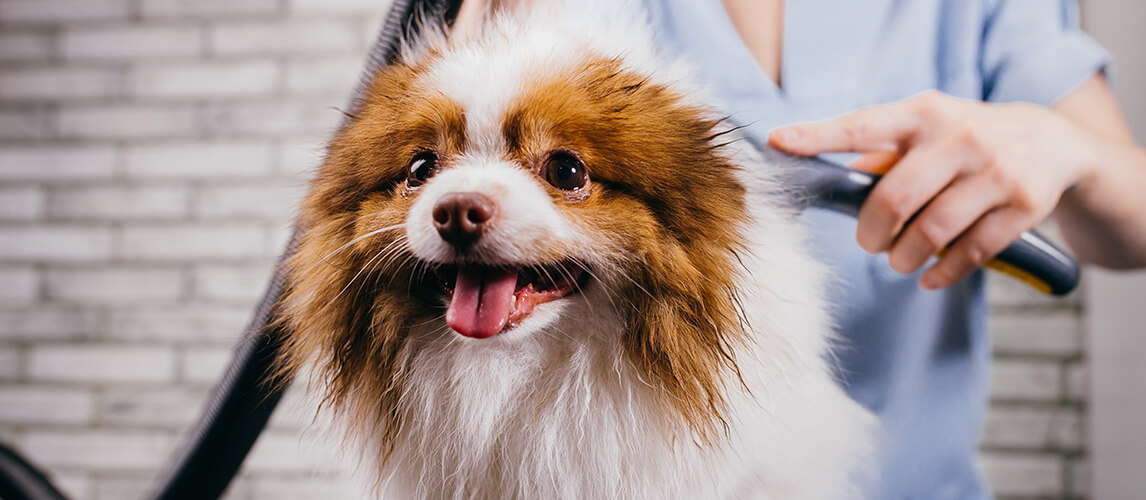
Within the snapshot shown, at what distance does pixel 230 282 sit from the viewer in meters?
1.26

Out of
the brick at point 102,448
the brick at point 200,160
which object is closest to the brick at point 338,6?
the brick at point 200,160

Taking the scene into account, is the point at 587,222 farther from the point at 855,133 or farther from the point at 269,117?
the point at 269,117

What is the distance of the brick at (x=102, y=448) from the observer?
1.31m

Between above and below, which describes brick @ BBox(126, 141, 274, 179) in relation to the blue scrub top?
below

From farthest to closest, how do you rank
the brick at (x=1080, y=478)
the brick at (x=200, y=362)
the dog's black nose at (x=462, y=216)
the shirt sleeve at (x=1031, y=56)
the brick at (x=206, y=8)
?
the brick at (x=200, y=362) → the brick at (x=206, y=8) → the brick at (x=1080, y=478) → the shirt sleeve at (x=1031, y=56) → the dog's black nose at (x=462, y=216)

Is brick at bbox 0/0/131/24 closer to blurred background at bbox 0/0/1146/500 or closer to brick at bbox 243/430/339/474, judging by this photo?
blurred background at bbox 0/0/1146/500

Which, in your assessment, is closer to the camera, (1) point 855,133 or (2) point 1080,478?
(1) point 855,133

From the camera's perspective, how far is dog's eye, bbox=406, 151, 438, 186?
1.13 ft

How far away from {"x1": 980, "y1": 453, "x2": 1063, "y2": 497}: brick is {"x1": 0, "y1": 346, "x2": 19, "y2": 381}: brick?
5.74 feet

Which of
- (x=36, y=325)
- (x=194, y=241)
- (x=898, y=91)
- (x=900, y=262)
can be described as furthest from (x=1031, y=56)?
(x=36, y=325)

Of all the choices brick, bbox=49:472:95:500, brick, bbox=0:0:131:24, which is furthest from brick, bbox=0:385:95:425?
brick, bbox=0:0:131:24

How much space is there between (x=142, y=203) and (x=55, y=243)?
8.3 inches

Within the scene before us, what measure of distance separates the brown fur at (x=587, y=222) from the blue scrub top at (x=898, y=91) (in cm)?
10

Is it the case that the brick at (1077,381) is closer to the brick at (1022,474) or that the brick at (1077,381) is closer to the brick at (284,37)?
the brick at (1022,474)
